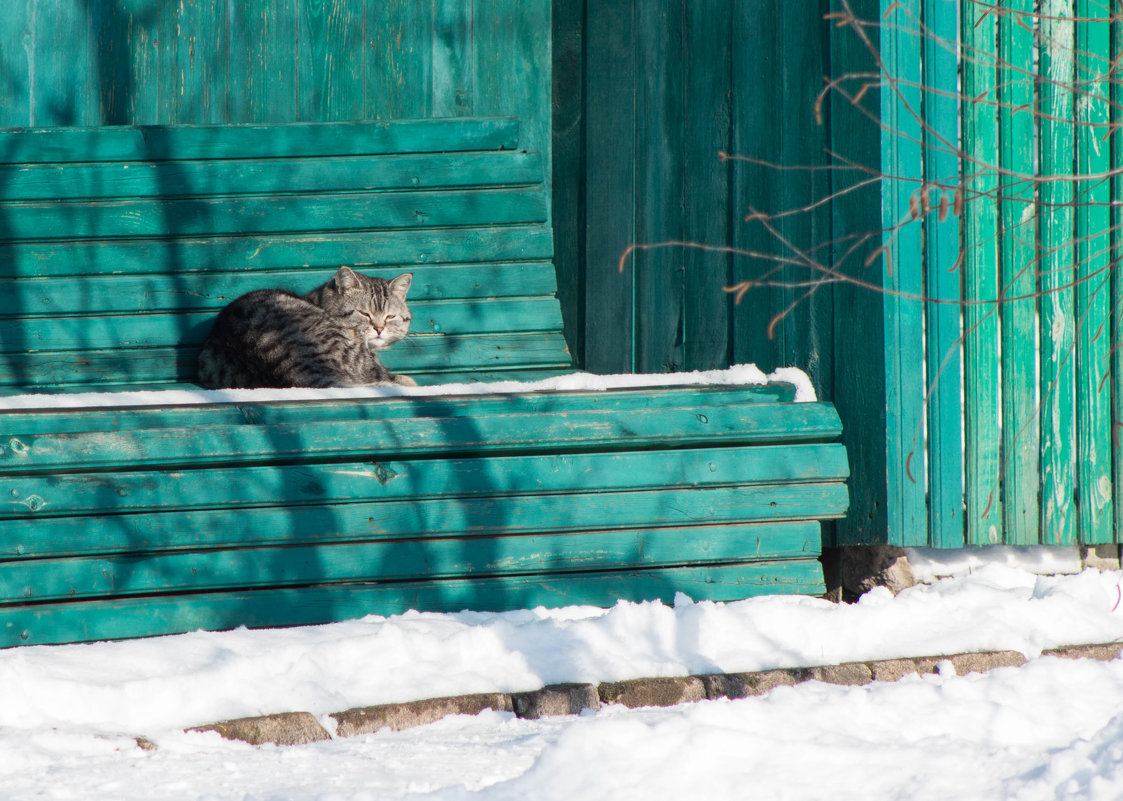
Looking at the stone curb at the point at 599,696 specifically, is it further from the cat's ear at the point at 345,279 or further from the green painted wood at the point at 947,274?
the cat's ear at the point at 345,279

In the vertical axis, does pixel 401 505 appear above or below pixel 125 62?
below

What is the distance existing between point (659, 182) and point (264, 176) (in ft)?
6.29

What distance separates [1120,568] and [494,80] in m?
3.74

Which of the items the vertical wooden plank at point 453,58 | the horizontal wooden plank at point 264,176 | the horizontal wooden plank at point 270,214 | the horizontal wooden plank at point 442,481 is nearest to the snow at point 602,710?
the horizontal wooden plank at point 442,481

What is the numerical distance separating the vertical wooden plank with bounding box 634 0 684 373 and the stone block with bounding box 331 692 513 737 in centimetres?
254

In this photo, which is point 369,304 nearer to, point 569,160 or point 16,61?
point 569,160

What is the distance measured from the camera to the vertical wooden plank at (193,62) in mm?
5250

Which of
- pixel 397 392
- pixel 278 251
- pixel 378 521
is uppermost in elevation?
pixel 278 251

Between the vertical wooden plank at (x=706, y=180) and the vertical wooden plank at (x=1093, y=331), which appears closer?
the vertical wooden plank at (x=1093, y=331)

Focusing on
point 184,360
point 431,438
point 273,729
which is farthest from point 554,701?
point 184,360

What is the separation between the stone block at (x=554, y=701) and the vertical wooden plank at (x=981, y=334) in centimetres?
183

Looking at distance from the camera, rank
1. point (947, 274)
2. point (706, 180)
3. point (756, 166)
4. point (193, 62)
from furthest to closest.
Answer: point (193, 62) → point (706, 180) → point (756, 166) → point (947, 274)

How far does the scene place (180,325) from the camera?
16.1ft

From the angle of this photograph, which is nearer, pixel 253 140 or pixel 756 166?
pixel 756 166
